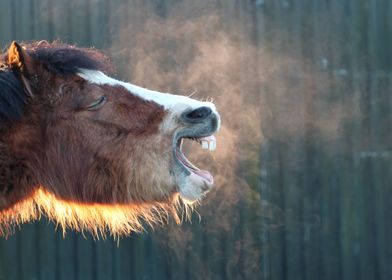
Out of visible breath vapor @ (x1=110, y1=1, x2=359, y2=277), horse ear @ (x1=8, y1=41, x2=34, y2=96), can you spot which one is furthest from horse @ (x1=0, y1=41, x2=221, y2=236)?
visible breath vapor @ (x1=110, y1=1, x2=359, y2=277)

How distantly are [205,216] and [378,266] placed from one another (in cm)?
168

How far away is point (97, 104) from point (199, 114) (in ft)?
1.60

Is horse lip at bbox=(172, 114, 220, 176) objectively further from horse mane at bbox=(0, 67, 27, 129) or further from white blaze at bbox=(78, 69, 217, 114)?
horse mane at bbox=(0, 67, 27, 129)

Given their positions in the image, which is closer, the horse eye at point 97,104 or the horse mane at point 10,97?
the horse mane at point 10,97

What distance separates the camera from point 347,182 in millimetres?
5988

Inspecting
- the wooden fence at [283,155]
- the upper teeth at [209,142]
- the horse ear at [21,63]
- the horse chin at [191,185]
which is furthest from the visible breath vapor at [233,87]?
the horse ear at [21,63]

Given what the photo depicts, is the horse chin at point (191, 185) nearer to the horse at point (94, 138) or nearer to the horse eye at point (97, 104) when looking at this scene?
the horse at point (94, 138)

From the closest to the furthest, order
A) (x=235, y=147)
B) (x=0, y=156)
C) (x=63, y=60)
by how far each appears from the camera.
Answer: (x=0, y=156), (x=63, y=60), (x=235, y=147)

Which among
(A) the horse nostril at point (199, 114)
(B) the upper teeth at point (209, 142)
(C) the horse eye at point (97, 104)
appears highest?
(C) the horse eye at point (97, 104)

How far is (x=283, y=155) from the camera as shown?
5.95m

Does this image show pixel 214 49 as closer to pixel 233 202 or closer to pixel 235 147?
pixel 235 147

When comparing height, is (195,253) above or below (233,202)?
below

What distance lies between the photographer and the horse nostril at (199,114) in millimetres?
2986

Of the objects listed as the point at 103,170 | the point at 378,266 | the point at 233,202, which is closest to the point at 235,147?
the point at 233,202
